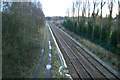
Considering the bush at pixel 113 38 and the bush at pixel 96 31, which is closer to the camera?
the bush at pixel 113 38

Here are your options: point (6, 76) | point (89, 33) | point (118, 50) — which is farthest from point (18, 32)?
point (89, 33)

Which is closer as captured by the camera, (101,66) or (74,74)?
(74,74)

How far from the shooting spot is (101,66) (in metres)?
10.2

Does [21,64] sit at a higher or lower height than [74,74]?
higher

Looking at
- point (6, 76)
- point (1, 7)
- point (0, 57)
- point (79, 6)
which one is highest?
point (79, 6)

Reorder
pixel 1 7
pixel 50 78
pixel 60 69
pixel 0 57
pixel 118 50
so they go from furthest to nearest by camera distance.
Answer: pixel 118 50
pixel 60 69
pixel 50 78
pixel 1 7
pixel 0 57

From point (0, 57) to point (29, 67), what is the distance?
295 centimetres

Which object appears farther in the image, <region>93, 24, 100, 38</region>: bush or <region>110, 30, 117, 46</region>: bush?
<region>93, 24, 100, 38</region>: bush

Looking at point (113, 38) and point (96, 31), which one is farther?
point (96, 31)

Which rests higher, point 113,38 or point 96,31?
point 96,31

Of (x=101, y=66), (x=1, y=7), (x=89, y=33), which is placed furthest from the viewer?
(x=89, y=33)

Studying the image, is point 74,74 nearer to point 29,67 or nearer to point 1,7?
point 29,67

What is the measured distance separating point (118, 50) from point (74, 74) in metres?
8.77

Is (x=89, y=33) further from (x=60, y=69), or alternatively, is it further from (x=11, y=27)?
(x=11, y=27)
